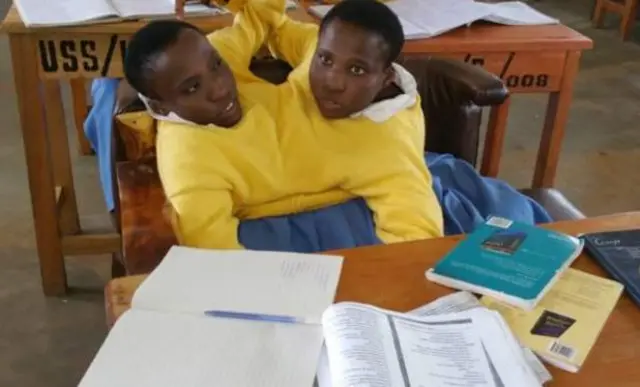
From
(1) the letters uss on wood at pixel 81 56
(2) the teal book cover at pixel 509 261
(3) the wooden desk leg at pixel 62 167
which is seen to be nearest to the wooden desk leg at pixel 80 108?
(3) the wooden desk leg at pixel 62 167

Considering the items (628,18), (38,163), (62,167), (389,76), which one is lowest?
(628,18)

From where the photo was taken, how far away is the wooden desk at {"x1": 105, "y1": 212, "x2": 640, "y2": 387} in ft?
3.01

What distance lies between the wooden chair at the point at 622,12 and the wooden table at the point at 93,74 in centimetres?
260

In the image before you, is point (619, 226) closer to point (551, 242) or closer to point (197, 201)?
point (551, 242)

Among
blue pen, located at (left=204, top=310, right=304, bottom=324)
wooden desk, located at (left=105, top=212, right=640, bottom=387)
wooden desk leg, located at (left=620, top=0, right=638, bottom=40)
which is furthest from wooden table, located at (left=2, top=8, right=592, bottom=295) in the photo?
wooden desk leg, located at (left=620, top=0, right=638, bottom=40)

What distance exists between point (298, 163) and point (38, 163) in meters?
0.78

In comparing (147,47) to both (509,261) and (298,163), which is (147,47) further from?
(509,261)

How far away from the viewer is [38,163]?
1.98 m

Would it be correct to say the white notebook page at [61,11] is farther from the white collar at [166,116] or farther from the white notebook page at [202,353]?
the white notebook page at [202,353]

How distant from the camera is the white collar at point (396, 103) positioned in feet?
5.17

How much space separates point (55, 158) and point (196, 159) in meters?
1.06

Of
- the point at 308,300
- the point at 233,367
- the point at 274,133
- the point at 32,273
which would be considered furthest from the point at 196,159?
the point at 32,273

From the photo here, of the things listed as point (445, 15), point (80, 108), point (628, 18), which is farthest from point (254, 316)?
point (628, 18)

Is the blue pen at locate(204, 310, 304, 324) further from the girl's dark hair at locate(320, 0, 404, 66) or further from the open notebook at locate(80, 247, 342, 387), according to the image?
the girl's dark hair at locate(320, 0, 404, 66)
